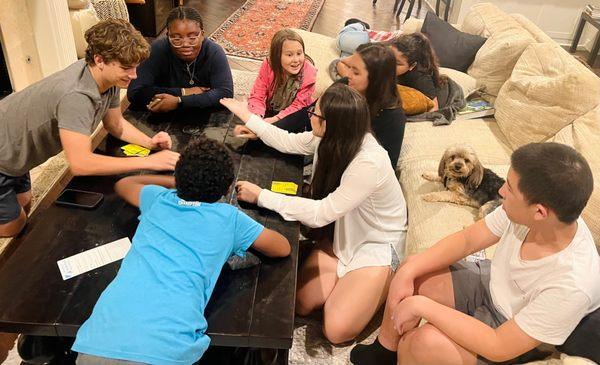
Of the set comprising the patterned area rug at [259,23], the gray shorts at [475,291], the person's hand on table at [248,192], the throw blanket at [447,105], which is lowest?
the patterned area rug at [259,23]

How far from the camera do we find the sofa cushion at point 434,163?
2312mm

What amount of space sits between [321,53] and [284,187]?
2120mm

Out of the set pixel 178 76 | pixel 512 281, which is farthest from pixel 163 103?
pixel 512 281

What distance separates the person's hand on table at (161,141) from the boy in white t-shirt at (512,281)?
1.16m

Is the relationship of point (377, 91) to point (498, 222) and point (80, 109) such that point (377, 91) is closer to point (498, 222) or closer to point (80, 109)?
point (498, 222)

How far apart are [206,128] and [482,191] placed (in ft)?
4.73

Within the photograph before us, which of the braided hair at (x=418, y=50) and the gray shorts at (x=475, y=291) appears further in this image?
the braided hair at (x=418, y=50)

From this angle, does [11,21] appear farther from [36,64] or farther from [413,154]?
[413,154]

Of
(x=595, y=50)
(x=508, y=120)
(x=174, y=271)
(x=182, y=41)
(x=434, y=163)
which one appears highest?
(x=182, y=41)

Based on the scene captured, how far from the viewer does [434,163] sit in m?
2.81

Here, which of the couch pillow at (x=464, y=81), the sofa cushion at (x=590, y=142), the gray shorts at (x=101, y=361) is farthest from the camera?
the couch pillow at (x=464, y=81)

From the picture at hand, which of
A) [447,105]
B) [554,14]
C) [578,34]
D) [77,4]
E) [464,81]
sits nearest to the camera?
[447,105]

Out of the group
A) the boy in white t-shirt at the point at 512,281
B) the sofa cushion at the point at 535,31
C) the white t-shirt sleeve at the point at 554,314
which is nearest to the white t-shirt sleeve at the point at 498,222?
the boy in white t-shirt at the point at 512,281

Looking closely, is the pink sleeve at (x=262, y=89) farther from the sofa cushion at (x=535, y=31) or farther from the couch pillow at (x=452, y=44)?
the sofa cushion at (x=535, y=31)
